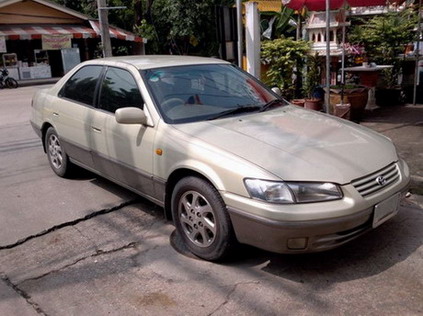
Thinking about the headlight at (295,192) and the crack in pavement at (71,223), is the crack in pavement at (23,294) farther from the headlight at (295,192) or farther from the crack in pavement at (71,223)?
the headlight at (295,192)

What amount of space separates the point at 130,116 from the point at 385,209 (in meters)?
2.17

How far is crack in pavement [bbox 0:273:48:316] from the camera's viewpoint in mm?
2996

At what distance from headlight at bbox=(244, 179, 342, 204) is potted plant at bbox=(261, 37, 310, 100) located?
563 cm

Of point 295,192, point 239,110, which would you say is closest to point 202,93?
point 239,110

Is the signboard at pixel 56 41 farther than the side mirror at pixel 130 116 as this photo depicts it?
Yes

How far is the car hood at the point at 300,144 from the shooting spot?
3096 mm

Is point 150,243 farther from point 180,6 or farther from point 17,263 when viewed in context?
point 180,6

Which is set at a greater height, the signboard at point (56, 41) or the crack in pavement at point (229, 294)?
the signboard at point (56, 41)

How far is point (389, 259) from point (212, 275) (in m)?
1.37

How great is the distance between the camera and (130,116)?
3828 millimetres

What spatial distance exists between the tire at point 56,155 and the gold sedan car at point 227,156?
39 centimetres

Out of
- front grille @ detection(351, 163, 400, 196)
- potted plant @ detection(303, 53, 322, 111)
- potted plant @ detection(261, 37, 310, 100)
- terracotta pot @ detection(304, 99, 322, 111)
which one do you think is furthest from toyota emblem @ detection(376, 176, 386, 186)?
potted plant @ detection(261, 37, 310, 100)

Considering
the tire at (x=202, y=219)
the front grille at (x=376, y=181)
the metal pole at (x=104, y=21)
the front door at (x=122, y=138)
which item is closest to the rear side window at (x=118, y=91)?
the front door at (x=122, y=138)

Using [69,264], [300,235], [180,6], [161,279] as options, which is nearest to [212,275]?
[161,279]
